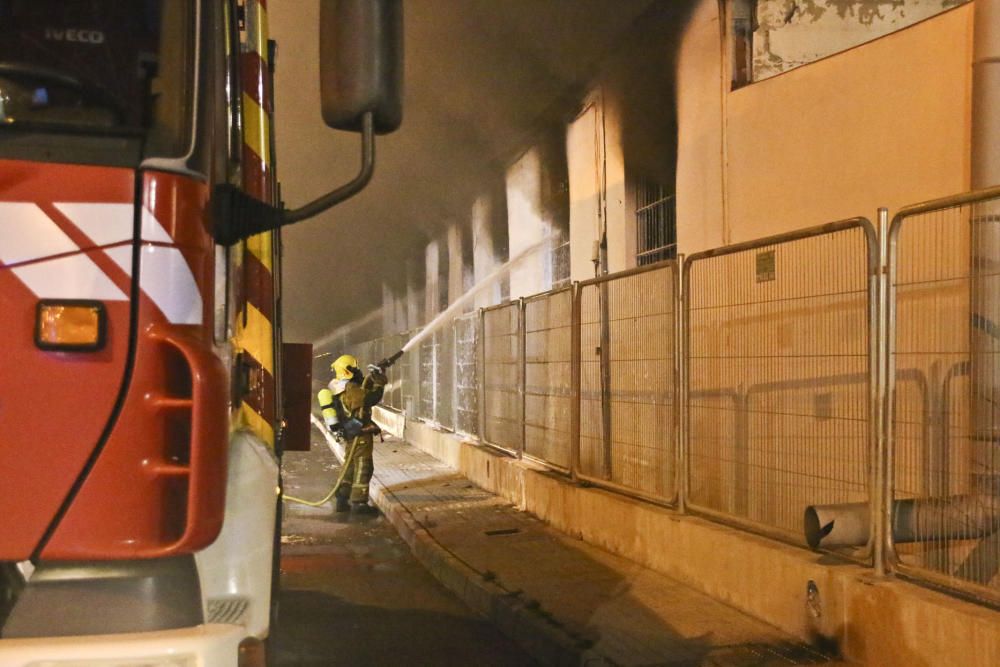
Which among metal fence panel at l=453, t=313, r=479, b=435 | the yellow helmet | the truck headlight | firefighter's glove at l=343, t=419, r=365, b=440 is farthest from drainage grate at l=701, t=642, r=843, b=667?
metal fence panel at l=453, t=313, r=479, b=435

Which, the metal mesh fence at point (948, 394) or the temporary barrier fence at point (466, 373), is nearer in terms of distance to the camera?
the metal mesh fence at point (948, 394)

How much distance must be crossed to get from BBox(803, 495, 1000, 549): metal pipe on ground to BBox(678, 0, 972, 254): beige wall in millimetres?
2006

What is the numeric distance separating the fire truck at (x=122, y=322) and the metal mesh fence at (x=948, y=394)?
288 centimetres

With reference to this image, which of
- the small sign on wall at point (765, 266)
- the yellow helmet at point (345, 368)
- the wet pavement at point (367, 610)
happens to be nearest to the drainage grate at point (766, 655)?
the wet pavement at point (367, 610)

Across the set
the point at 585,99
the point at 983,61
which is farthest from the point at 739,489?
the point at 585,99

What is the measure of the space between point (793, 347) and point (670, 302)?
144 cm

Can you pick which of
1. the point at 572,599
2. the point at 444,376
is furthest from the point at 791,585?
the point at 444,376

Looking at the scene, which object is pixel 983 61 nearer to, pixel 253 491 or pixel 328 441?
pixel 253 491

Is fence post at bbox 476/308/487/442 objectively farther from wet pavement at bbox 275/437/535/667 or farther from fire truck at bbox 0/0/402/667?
fire truck at bbox 0/0/402/667

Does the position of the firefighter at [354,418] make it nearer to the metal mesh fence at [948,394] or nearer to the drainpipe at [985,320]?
the metal mesh fence at [948,394]

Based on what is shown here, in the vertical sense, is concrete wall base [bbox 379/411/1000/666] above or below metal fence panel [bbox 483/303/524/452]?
below

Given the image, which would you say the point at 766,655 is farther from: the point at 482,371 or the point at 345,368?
the point at 482,371

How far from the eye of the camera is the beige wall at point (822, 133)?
5.67 m

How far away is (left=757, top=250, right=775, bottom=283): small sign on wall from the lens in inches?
225
